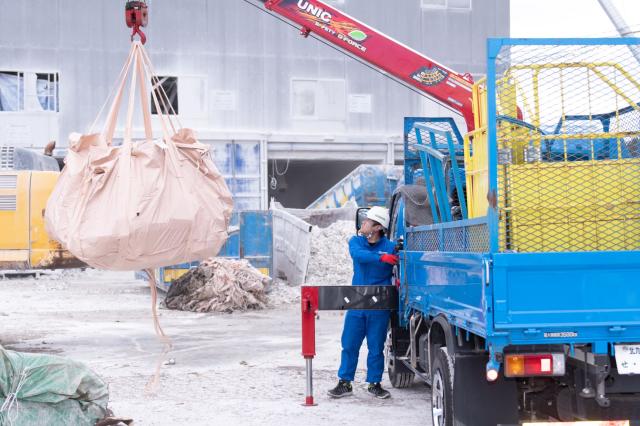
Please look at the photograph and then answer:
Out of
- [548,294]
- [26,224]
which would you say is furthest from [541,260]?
[26,224]

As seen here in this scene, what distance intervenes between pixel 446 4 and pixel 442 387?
28.2m

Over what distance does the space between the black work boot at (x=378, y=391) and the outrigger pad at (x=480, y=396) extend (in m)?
2.79

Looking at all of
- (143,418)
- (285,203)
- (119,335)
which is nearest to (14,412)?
(143,418)

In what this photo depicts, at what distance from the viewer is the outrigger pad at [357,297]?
8195 millimetres

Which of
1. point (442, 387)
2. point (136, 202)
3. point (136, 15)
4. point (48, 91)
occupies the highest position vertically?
point (48, 91)

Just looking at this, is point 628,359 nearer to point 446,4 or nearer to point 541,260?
point 541,260

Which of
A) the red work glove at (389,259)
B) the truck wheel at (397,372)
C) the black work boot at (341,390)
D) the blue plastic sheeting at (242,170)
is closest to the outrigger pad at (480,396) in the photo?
the red work glove at (389,259)

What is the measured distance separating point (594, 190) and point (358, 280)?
3382 mm

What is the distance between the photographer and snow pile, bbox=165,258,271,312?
1734cm

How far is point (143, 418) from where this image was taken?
774 centimetres

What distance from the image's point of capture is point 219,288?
17422mm

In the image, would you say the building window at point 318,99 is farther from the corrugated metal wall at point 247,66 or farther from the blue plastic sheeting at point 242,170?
the blue plastic sheeting at point 242,170

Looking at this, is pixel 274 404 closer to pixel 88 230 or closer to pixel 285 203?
pixel 88 230

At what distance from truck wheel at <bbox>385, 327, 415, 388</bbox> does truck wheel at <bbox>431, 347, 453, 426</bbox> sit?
2.32m
